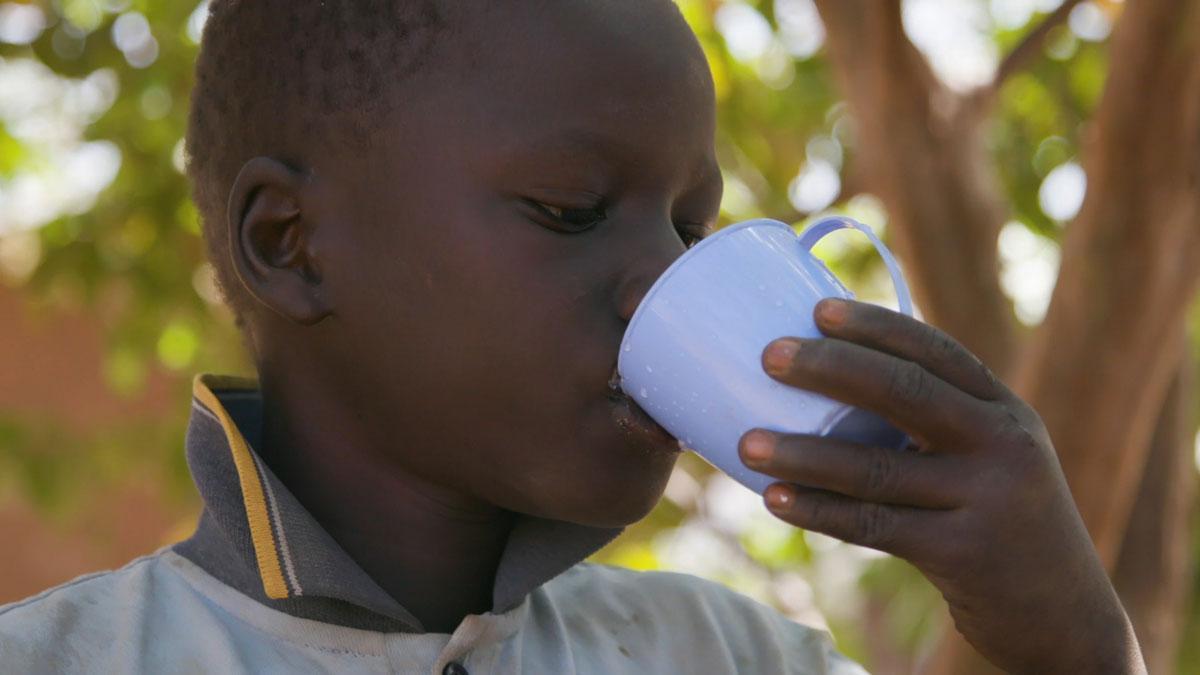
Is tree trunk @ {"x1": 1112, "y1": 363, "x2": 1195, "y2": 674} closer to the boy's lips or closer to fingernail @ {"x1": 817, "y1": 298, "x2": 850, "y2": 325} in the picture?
the boy's lips

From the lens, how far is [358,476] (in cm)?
188

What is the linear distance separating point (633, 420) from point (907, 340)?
330 mm

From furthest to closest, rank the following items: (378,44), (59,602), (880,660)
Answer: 1. (880,660)
2. (378,44)
3. (59,602)

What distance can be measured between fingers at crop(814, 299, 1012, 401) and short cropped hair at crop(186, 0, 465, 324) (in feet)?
2.02

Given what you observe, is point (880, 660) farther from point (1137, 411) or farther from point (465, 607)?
point (465, 607)

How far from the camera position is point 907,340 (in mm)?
1504

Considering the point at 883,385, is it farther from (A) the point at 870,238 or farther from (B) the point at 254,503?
(B) the point at 254,503

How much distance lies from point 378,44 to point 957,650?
1.35 m

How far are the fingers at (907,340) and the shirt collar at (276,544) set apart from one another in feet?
1.94

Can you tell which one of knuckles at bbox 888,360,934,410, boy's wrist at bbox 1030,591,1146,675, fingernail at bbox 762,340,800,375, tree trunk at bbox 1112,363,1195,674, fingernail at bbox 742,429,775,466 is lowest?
tree trunk at bbox 1112,363,1195,674

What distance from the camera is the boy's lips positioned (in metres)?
1.68

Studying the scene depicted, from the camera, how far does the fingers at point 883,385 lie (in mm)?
1453

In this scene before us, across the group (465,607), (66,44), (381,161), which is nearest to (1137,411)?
(465,607)

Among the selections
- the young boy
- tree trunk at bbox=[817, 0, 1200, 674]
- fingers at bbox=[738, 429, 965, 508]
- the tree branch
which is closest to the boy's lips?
the young boy
